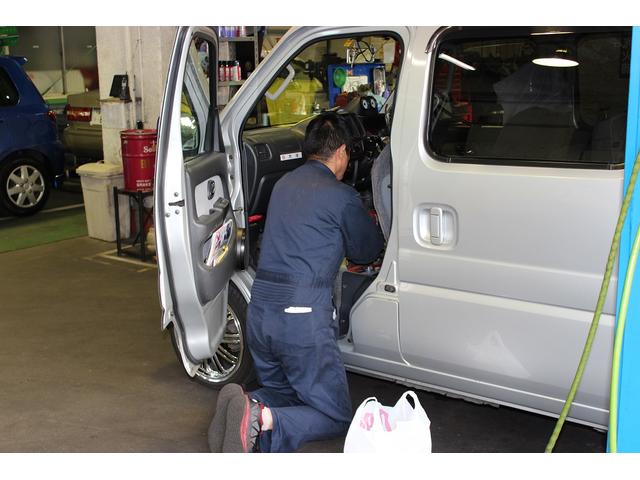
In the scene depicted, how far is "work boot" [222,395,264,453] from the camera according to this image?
341 cm

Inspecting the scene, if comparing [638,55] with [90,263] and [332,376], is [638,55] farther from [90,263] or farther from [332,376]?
[90,263]

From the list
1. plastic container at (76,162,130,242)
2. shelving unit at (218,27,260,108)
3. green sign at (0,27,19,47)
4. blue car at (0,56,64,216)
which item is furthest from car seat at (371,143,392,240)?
green sign at (0,27,19,47)

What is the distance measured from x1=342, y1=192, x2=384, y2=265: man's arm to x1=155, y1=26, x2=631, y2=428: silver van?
0.08 metres

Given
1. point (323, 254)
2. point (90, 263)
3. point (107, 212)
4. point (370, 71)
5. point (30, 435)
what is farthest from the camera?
point (107, 212)

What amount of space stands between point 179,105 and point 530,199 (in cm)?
150

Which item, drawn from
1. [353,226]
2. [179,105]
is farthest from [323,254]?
[179,105]

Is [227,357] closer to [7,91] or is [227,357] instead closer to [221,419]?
[221,419]

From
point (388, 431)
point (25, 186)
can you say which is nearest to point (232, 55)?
point (25, 186)

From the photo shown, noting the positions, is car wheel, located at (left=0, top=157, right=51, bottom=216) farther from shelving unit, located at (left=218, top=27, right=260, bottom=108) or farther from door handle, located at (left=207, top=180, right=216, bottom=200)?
door handle, located at (left=207, top=180, right=216, bottom=200)

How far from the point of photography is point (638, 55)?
2.10 m

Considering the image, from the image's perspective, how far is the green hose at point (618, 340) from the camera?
6.93 ft

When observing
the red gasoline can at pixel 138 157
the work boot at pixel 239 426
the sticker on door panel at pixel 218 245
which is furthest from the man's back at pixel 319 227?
the red gasoline can at pixel 138 157

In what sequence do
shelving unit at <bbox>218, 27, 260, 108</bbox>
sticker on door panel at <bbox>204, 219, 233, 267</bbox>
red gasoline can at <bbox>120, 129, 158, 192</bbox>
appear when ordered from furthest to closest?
1. shelving unit at <bbox>218, 27, 260, 108</bbox>
2. red gasoline can at <bbox>120, 129, 158, 192</bbox>
3. sticker on door panel at <bbox>204, 219, 233, 267</bbox>

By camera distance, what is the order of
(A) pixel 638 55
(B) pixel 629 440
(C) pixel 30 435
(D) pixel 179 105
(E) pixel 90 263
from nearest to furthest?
1. (A) pixel 638 55
2. (B) pixel 629 440
3. (D) pixel 179 105
4. (C) pixel 30 435
5. (E) pixel 90 263
